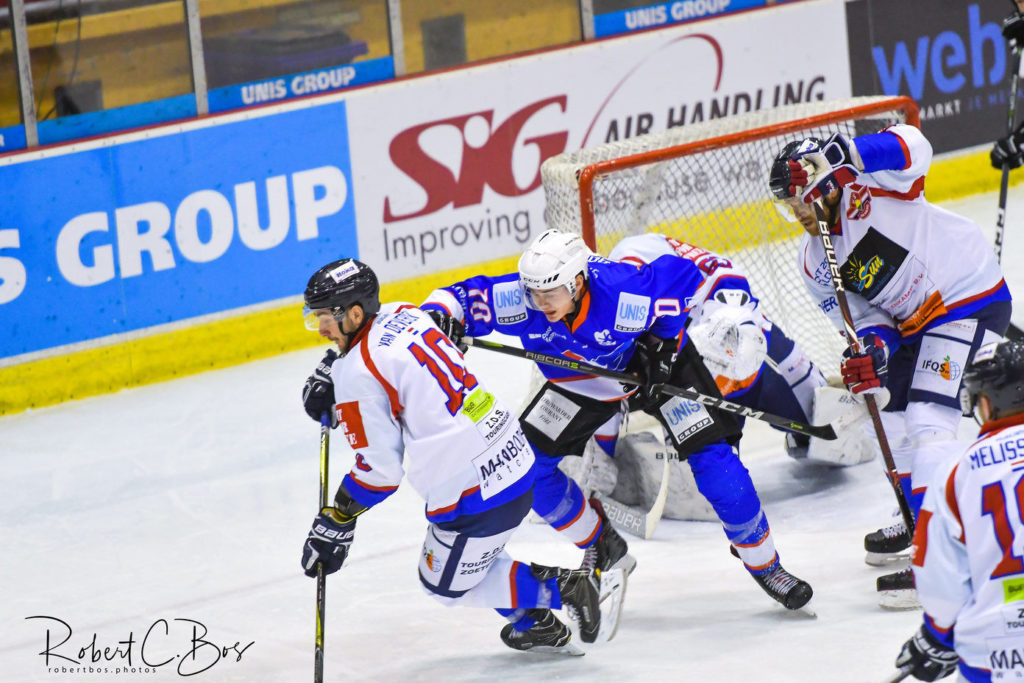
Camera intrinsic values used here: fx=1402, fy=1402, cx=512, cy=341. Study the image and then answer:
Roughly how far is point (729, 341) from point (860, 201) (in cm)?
54

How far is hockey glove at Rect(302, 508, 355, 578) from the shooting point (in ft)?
11.1

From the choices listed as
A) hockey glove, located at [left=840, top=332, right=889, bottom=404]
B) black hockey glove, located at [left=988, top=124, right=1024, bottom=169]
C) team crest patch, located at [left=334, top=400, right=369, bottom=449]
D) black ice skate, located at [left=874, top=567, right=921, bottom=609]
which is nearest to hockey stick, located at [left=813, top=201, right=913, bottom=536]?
hockey glove, located at [left=840, top=332, right=889, bottom=404]

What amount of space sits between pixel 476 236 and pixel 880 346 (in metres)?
3.59

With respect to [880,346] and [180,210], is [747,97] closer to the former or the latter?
[180,210]

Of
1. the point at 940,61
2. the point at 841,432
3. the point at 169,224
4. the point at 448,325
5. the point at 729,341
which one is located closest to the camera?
the point at 448,325

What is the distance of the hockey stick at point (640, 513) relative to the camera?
4586 millimetres

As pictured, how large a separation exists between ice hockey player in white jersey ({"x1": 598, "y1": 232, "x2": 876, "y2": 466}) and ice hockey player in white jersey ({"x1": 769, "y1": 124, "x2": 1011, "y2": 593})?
31 cm

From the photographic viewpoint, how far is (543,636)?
3709 mm

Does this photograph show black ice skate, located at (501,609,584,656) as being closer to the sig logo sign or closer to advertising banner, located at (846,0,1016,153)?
the sig logo sign

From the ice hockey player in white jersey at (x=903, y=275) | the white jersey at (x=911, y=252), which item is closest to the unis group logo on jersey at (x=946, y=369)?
the ice hockey player in white jersey at (x=903, y=275)

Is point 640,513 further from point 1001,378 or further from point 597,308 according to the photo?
point 1001,378

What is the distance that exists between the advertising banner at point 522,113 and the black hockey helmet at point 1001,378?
189 inches

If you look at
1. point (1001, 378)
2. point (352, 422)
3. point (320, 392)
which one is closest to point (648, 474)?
point (320, 392)

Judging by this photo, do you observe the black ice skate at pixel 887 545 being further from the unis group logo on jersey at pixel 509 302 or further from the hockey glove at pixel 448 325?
the hockey glove at pixel 448 325
